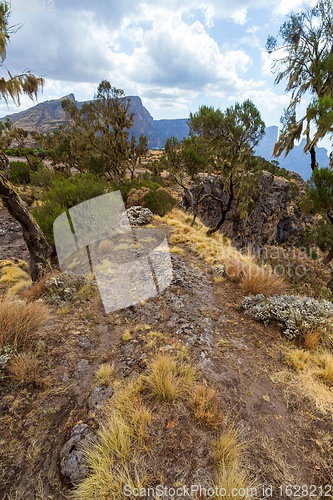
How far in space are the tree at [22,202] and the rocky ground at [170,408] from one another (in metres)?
2.91

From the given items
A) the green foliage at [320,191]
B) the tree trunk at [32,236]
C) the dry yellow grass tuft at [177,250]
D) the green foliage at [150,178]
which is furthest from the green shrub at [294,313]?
the green foliage at [150,178]

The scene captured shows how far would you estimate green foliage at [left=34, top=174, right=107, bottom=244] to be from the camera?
301 inches

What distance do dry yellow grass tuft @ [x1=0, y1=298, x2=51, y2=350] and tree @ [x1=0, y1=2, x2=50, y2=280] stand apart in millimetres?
3023

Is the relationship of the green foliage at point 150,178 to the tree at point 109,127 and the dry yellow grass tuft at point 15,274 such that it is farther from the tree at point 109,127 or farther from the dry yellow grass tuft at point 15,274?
the dry yellow grass tuft at point 15,274

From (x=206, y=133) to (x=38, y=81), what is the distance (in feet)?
41.4

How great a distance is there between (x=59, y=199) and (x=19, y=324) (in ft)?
21.3

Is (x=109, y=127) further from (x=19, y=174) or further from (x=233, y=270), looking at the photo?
(x=233, y=270)

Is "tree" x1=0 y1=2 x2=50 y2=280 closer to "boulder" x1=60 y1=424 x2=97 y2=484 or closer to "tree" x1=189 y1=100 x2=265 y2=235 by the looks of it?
"boulder" x1=60 y1=424 x2=97 y2=484

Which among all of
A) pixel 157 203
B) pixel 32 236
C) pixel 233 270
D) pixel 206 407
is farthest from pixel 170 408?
pixel 157 203

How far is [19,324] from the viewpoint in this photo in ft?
10.8

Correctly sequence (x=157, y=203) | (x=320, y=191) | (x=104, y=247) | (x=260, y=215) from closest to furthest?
(x=104, y=247) → (x=320, y=191) → (x=157, y=203) → (x=260, y=215)

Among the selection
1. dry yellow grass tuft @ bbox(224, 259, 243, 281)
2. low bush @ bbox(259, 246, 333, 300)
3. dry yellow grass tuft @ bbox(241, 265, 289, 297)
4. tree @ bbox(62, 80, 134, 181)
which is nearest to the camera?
dry yellow grass tuft @ bbox(241, 265, 289, 297)

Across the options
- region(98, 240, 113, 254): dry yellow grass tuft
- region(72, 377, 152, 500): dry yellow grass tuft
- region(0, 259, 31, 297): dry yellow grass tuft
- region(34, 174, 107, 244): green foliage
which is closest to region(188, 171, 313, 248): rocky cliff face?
region(34, 174, 107, 244): green foliage

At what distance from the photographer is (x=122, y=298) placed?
5312 millimetres
